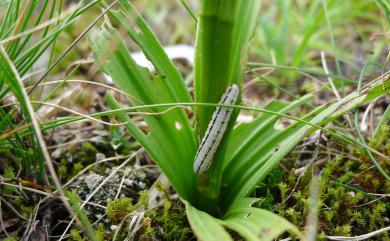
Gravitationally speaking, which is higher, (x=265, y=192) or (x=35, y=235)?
(x=35, y=235)

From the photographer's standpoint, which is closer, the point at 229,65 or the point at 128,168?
the point at 229,65

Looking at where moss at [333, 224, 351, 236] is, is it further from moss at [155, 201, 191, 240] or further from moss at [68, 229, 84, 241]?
moss at [68, 229, 84, 241]

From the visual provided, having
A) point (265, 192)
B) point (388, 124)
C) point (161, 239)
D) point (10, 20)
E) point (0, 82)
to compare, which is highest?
point (10, 20)

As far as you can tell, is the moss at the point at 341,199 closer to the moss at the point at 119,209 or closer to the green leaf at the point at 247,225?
the green leaf at the point at 247,225

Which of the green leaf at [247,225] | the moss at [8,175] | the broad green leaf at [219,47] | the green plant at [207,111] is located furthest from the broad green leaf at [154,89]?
the moss at [8,175]

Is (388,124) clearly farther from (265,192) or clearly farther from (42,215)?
(42,215)

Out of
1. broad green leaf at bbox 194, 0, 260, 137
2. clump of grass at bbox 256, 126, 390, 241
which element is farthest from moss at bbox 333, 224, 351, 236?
broad green leaf at bbox 194, 0, 260, 137

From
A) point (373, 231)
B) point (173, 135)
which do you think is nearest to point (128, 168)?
point (173, 135)
